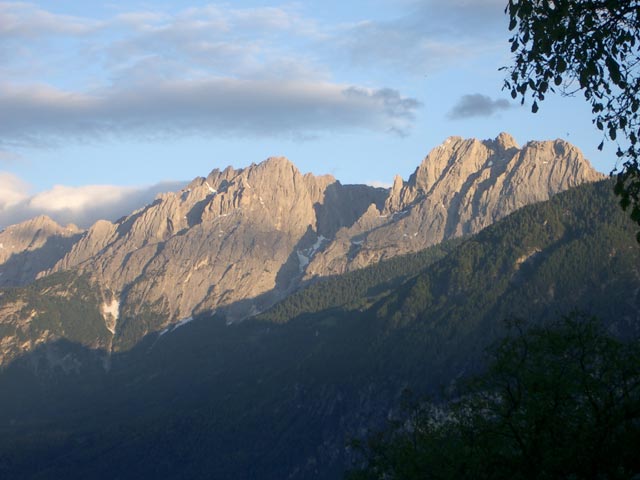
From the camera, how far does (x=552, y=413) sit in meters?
40.4

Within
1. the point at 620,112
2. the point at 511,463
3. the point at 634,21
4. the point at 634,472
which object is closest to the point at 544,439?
the point at 511,463

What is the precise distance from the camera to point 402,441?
53656 millimetres

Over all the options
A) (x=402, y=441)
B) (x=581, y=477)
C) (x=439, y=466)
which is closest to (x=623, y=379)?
(x=581, y=477)

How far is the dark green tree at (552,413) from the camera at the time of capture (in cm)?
3822

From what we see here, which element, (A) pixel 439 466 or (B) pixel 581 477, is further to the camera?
(A) pixel 439 466

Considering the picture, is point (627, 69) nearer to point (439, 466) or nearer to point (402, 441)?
point (439, 466)

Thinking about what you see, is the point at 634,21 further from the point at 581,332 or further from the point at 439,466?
the point at 439,466

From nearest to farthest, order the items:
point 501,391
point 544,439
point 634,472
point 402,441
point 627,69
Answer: point 627,69 < point 634,472 < point 544,439 < point 501,391 < point 402,441

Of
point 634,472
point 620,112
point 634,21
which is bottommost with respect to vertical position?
point 634,472

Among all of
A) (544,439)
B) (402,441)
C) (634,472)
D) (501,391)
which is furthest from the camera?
(402,441)

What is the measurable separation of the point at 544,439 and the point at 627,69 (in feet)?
46.9

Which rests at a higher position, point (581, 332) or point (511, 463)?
point (581, 332)

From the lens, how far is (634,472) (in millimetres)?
36812

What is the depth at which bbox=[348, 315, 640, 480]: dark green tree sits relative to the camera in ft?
125
